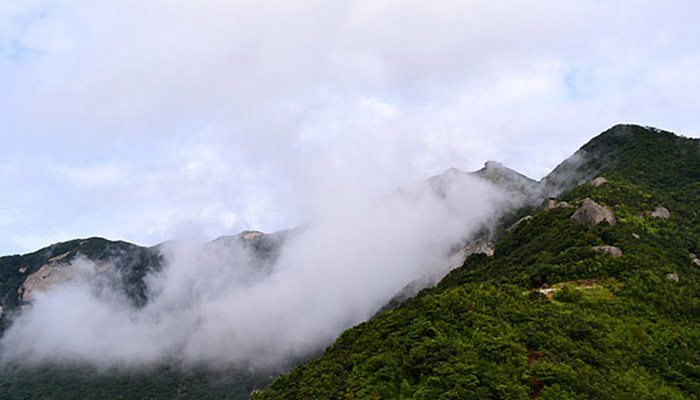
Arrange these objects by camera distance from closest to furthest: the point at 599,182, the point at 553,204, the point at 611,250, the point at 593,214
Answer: the point at 611,250, the point at 593,214, the point at 553,204, the point at 599,182

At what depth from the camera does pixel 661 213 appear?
3720 inches

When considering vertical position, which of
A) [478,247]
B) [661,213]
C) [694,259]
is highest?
[478,247]

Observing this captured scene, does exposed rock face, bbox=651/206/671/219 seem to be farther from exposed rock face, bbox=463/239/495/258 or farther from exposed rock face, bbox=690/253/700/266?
exposed rock face, bbox=463/239/495/258

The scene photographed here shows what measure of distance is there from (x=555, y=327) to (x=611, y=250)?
3027 centimetres

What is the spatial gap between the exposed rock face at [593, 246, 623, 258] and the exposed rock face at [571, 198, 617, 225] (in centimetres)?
982

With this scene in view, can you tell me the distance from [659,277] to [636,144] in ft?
284

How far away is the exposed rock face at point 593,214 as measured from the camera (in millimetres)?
86875

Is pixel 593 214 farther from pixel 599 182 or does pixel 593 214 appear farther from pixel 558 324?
pixel 558 324

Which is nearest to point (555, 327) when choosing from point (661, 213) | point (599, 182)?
point (661, 213)

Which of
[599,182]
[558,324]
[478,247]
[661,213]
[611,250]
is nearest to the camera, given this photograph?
[558,324]

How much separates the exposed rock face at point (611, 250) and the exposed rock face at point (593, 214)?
32.2ft

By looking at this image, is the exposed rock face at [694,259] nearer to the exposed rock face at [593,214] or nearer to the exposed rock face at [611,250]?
the exposed rock face at [593,214]

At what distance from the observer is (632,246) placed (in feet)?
254

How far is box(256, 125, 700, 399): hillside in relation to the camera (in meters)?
43.8
